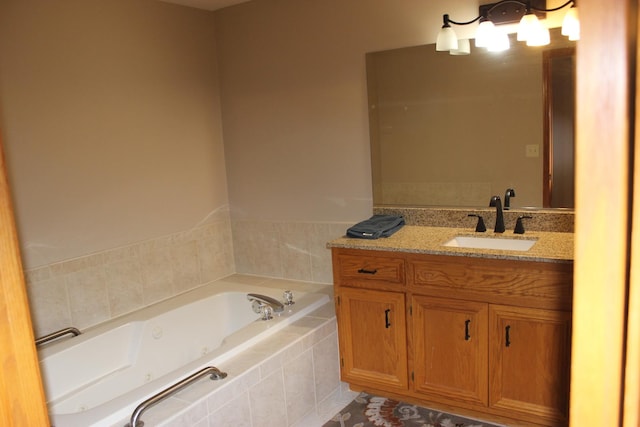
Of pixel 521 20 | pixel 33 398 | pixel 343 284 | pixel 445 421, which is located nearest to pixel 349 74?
pixel 521 20

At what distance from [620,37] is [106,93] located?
2911 millimetres

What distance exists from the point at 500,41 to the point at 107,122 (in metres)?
2.15

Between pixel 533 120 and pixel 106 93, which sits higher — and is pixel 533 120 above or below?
below

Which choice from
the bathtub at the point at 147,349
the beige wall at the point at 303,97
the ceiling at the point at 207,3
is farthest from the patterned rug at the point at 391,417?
the ceiling at the point at 207,3

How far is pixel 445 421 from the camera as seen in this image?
2.63m

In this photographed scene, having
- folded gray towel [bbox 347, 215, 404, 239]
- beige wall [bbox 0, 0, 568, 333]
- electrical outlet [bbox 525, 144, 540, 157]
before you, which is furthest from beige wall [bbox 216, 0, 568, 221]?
electrical outlet [bbox 525, 144, 540, 157]

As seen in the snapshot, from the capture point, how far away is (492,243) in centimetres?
265

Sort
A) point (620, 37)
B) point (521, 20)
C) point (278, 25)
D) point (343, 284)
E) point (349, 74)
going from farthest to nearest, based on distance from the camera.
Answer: point (278, 25) < point (349, 74) < point (343, 284) < point (521, 20) < point (620, 37)

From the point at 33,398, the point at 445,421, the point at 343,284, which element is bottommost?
the point at 445,421

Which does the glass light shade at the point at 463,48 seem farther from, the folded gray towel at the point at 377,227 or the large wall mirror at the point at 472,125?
the folded gray towel at the point at 377,227

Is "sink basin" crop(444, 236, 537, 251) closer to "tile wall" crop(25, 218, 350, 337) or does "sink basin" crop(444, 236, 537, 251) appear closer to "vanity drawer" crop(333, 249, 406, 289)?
"vanity drawer" crop(333, 249, 406, 289)

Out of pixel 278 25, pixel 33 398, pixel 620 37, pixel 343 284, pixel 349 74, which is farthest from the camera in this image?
pixel 278 25

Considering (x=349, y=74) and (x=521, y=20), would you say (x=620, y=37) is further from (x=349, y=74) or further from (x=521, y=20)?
(x=349, y=74)

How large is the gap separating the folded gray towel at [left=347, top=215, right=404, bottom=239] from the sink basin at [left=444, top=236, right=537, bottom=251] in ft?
1.09
